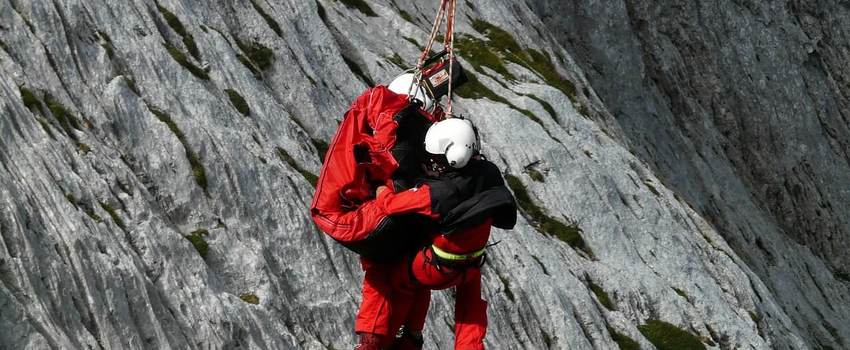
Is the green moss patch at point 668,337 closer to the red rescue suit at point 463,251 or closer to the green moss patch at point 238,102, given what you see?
the green moss patch at point 238,102

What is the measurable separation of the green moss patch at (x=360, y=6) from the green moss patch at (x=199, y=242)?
22627 millimetres

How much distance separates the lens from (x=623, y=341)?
3569 cm

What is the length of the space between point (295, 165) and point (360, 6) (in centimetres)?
1857

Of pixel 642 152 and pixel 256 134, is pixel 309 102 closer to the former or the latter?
pixel 256 134

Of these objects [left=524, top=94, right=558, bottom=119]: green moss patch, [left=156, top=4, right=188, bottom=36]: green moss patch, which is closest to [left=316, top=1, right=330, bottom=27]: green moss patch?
[left=524, top=94, right=558, bottom=119]: green moss patch

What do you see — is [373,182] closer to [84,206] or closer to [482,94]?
[84,206]

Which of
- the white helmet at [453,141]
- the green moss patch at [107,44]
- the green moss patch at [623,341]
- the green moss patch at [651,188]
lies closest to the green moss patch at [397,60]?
the green moss patch at [651,188]

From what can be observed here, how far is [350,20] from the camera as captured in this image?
149 ft

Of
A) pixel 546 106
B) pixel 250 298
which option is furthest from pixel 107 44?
pixel 546 106

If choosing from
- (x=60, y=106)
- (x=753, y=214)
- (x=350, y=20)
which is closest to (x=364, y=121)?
(x=60, y=106)

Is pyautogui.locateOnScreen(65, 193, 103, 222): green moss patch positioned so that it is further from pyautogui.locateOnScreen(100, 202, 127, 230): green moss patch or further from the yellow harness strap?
the yellow harness strap

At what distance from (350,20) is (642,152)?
23046 mm

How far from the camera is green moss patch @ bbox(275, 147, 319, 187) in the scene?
3049cm

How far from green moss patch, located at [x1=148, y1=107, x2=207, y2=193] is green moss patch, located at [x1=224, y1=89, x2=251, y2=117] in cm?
347
